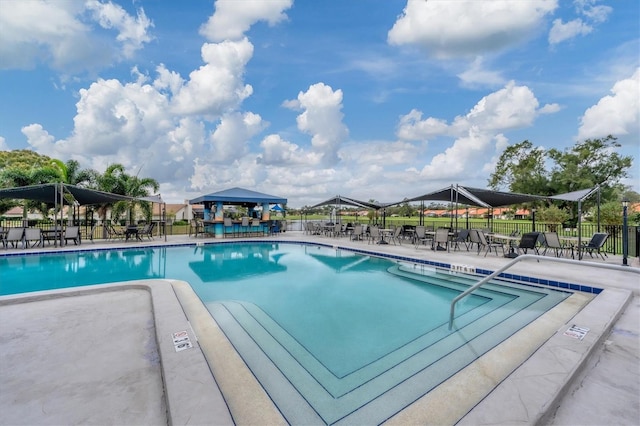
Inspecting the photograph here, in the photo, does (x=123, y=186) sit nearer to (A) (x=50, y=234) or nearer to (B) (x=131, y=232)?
(A) (x=50, y=234)

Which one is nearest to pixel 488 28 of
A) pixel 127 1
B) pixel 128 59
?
pixel 127 1

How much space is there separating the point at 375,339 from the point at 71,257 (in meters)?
11.0

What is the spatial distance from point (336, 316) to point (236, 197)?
12.1 metres

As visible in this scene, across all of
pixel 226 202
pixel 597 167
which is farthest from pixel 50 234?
pixel 597 167

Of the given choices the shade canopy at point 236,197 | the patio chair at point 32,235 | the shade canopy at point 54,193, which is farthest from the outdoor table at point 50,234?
the shade canopy at point 236,197

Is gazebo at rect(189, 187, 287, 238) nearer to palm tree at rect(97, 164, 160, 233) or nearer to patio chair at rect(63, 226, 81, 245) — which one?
patio chair at rect(63, 226, 81, 245)

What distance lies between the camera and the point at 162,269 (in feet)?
28.0

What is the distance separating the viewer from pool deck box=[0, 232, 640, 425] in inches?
80.4

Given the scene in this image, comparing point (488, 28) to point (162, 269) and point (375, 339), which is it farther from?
point (162, 269)

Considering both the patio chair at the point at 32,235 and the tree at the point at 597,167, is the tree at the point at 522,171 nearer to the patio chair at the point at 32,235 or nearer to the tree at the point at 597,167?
the tree at the point at 597,167

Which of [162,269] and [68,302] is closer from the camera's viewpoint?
[68,302]

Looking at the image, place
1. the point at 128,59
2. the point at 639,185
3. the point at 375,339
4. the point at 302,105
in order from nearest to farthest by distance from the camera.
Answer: the point at 375,339 → the point at 128,59 → the point at 302,105 → the point at 639,185

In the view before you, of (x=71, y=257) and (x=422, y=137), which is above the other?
(x=422, y=137)

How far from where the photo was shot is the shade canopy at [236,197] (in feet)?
50.3
